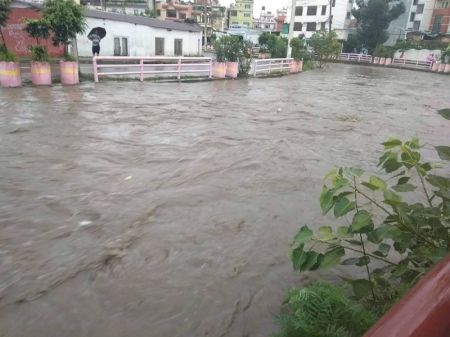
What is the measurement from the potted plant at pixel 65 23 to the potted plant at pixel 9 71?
1.43m

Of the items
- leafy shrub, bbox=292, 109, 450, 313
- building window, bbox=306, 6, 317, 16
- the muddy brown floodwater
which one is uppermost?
building window, bbox=306, 6, 317, 16

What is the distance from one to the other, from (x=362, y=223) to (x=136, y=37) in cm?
2438

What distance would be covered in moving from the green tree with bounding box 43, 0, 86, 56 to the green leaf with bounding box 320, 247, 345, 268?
489 inches

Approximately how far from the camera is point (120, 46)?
23.5 metres

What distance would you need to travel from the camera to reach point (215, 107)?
1087 cm

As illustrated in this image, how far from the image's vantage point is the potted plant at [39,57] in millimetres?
11906

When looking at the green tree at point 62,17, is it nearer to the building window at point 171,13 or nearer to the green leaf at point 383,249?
the green leaf at point 383,249

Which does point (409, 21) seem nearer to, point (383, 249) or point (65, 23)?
point (65, 23)

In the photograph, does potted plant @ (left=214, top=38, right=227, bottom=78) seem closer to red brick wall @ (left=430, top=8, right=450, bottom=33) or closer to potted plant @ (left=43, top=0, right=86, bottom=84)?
potted plant @ (left=43, top=0, right=86, bottom=84)

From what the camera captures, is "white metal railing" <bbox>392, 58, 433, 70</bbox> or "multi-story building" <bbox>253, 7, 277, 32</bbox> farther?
"multi-story building" <bbox>253, 7, 277, 32</bbox>

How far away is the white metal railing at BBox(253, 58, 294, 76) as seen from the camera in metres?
19.7

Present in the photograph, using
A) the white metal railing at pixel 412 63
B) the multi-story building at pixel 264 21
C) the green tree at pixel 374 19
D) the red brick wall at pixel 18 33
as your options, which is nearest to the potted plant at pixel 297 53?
the red brick wall at pixel 18 33

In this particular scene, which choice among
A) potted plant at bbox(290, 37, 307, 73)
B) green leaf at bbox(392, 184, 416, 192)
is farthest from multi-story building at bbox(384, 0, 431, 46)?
green leaf at bbox(392, 184, 416, 192)

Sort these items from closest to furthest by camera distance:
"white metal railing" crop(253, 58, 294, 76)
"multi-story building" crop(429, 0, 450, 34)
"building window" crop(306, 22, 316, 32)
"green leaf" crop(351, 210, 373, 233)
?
"green leaf" crop(351, 210, 373, 233) → "white metal railing" crop(253, 58, 294, 76) → "multi-story building" crop(429, 0, 450, 34) → "building window" crop(306, 22, 316, 32)
